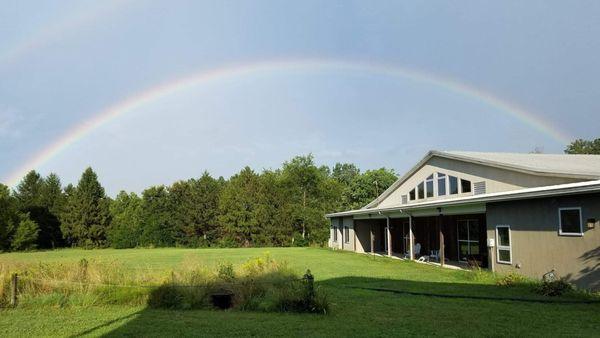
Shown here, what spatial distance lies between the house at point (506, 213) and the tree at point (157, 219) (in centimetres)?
2636

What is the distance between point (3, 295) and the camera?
35.8 feet

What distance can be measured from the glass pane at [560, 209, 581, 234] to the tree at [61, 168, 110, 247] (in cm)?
4870

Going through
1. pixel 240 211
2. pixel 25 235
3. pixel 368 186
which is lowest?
pixel 25 235

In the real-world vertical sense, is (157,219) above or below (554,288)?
above

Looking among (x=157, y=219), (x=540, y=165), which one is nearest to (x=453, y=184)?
(x=540, y=165)

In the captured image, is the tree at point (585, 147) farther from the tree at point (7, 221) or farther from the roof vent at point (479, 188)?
the tree at point (7, 221)

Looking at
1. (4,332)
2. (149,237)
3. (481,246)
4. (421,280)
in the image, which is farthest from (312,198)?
(4,332)

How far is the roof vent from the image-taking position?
72.0ft

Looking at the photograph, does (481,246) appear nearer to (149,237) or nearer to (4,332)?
(4,332)

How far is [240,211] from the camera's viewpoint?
5100cm

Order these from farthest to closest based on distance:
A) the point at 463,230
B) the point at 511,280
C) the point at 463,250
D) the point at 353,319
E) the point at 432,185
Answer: the point at 432,185, the point at 463,230, the point at 463,250, the point at 511,280, the point at 353,319

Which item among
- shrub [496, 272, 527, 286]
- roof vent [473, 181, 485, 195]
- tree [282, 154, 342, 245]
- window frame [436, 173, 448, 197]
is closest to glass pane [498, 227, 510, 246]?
shrub [496, 272, 527, 286]

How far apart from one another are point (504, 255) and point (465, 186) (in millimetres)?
7424

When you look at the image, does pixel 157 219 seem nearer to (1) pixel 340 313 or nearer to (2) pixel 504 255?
(2) pixel 504 255
